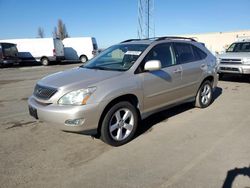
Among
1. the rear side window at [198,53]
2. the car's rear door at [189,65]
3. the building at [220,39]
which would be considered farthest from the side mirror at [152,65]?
the building at [220,39]

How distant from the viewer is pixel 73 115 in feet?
12.3

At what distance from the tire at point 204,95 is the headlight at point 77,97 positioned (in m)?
3.29

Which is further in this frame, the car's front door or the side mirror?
the car's front door

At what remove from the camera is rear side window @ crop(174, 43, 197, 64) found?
18.0ft

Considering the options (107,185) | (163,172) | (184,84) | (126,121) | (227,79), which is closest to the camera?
(107,185)

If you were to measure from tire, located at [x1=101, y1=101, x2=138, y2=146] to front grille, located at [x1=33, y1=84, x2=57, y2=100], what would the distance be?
92 cm

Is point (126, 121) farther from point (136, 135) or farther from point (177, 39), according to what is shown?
point (177, 39)

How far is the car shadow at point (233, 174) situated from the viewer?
3093mm

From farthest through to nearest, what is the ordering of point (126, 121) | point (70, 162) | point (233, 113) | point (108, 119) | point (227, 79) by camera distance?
point (227, 79) < point (233, 113) < point (126, 121) < point (108, 119) < point (70, 162)

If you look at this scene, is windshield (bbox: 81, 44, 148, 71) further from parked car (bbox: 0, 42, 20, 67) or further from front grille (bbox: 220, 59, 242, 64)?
parked car (bbox: 0, 42, 20, 67)

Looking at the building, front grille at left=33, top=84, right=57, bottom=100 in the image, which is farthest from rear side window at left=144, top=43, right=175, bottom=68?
the building

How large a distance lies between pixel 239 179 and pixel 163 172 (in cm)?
94

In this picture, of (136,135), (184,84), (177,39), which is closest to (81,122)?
(136,135)

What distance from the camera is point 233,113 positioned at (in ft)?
19.6
